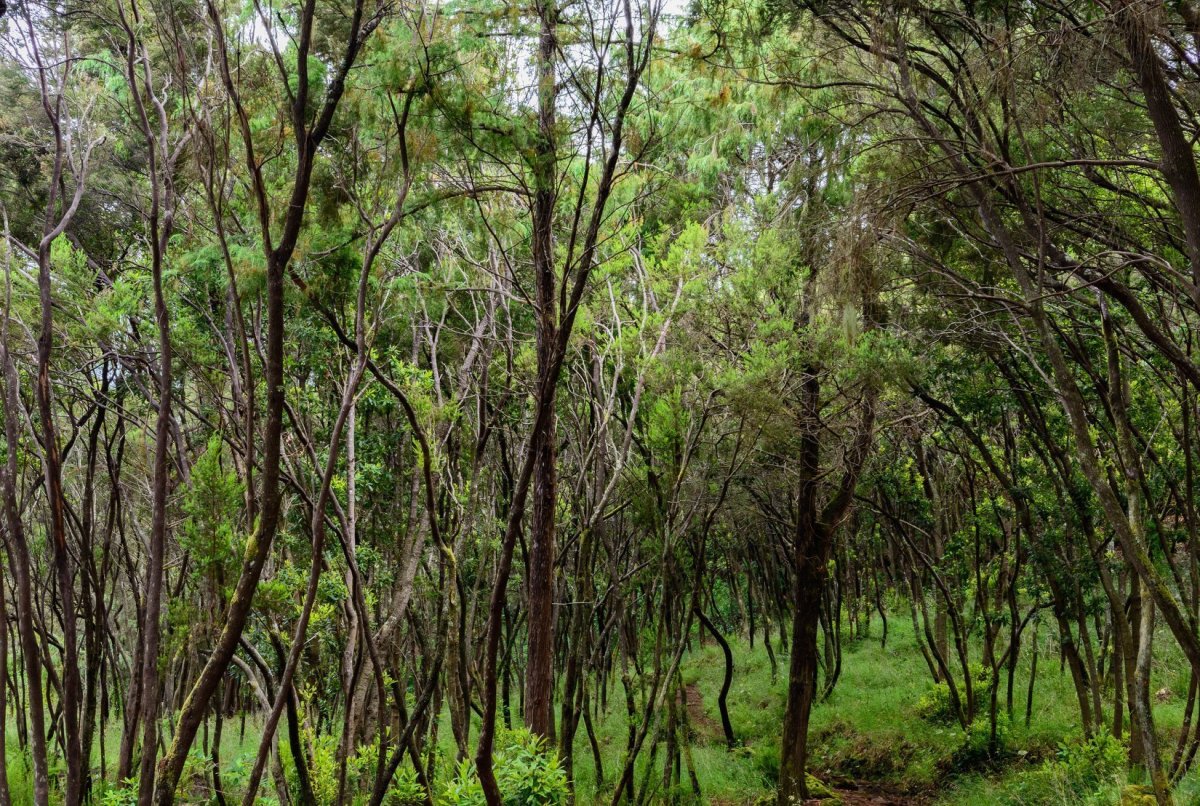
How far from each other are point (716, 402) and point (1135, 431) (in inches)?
188

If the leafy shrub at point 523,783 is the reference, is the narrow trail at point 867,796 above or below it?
below

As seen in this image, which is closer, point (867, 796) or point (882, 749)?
point (867, 796)

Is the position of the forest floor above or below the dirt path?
above

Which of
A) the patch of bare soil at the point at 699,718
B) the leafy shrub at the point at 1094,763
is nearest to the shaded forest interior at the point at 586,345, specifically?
the leafy shrub at the point at 1094,763

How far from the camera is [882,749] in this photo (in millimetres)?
13305

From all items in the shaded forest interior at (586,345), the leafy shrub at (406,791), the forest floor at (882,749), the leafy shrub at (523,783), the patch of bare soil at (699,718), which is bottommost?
the patch of bare soil at (699,718)

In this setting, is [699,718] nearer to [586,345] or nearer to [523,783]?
[586,345]

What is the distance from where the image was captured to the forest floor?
10.1 metres

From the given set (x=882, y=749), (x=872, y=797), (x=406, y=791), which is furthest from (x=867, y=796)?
(x=406, y=791)

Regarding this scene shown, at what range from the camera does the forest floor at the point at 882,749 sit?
10117 mm

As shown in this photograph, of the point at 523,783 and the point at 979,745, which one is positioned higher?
the point at 523,783

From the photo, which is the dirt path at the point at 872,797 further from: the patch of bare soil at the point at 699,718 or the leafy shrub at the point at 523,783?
the leafy shrub at the point at 523,783

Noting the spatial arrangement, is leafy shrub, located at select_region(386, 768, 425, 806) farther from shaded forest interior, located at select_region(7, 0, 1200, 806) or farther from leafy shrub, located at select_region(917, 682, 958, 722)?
leafy shrub, located at select_region(917, 682, 958, 722)

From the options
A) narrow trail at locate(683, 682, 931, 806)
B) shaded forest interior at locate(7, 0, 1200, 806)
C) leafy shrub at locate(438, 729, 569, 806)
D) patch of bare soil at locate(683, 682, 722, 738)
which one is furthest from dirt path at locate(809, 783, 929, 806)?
leafy shrub at locate(438, 729, 569, 806)
